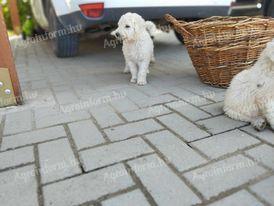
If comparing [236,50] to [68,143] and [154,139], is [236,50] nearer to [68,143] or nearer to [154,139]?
[154,139]

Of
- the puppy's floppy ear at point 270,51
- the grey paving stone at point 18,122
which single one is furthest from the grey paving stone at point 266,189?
the grey paving stone at point 18,122

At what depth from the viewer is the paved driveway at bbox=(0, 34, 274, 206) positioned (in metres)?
1.42

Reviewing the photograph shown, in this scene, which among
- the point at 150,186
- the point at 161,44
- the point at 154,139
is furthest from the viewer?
the point at 161,44

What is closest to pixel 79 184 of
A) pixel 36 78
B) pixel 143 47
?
pixel 143 47

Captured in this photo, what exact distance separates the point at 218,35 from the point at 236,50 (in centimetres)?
23

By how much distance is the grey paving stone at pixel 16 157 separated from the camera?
5.72 feet

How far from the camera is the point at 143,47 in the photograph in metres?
3.08

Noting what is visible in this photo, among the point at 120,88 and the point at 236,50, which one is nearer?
the point at 236,50

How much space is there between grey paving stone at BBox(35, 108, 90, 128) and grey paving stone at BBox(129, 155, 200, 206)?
866 mm

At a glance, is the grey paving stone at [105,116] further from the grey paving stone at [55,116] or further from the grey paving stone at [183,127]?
the grey paving stone at [183,127]

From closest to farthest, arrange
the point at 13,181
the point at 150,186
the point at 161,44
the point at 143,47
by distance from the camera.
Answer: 1. the point at 150,186
2. the point at 13,181
3. the point at 143,47
4. the point at 161,44

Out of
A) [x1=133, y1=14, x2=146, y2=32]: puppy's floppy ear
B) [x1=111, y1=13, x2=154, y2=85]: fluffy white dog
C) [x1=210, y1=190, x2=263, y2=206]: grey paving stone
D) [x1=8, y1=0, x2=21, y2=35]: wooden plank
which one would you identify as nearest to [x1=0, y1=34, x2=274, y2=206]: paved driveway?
[x1=210, y1=190, x2=263, y2=206]: grey paving stone

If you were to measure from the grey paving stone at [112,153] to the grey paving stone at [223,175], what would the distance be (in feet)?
1.27

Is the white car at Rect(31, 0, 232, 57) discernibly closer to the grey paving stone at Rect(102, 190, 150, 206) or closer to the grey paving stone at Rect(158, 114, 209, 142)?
→ the grey paving stone at Rect(158, 114, 209, 142)
